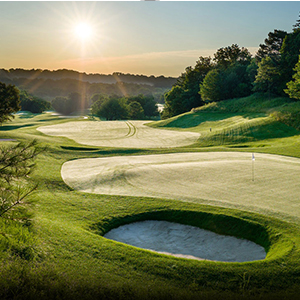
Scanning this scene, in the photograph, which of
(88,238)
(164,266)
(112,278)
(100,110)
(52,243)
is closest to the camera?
(112,278)

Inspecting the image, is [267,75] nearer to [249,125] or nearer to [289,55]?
[289,55]

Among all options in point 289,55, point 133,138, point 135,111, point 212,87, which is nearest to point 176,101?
point 212,87

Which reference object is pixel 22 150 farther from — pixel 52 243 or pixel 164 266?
pixel 164 266

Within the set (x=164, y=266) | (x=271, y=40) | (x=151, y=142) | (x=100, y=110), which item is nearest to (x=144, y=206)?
(x=164, y=266)

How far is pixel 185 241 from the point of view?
10.6 metres

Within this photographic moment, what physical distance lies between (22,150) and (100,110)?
9606 cm

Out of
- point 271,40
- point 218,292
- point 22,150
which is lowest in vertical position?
point 218,292

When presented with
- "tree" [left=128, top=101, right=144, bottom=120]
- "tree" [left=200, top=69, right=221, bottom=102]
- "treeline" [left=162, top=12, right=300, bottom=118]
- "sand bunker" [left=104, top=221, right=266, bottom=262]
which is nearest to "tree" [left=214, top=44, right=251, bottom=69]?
"treeline" [left=162, top=12, right=300, bottom=118]

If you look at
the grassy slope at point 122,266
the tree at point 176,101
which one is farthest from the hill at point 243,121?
the grassy slope at point 122,266

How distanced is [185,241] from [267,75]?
53476 mm

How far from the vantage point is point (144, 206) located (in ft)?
42.9

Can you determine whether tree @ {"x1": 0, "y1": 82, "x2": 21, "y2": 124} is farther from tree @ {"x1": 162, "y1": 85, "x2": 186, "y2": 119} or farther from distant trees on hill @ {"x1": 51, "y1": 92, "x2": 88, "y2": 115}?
distant trees on hill @ {"x1": 51, "y1": 92, "x2": 88, "y2": 115}

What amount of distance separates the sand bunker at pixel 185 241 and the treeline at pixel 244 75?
1505 inches

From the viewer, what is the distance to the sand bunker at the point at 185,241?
9594mm
